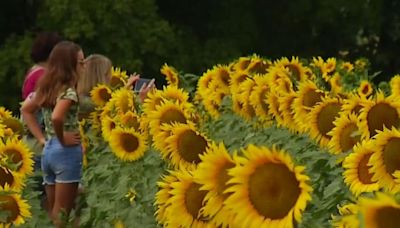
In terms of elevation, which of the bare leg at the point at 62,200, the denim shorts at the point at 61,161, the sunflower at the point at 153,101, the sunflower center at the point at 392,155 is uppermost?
the sunflower at the point at 153,101

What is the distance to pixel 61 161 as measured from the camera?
6.41 meters

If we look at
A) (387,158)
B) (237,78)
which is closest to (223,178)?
(387,158)

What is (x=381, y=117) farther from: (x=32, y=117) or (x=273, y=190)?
(x=32, y=117)

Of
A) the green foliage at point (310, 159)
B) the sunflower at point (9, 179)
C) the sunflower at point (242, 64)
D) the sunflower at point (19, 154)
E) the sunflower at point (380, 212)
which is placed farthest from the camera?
the sunflower at point (242, 64)

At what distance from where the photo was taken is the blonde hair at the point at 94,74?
761 cm

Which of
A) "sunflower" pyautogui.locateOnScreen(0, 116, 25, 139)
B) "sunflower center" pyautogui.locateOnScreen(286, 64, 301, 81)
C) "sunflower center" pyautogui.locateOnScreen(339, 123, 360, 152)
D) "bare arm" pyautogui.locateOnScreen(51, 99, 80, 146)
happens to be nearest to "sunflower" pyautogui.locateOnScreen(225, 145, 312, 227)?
"sunflower center" pyautogui.locateOnScreen(339, 123, 360, 152)

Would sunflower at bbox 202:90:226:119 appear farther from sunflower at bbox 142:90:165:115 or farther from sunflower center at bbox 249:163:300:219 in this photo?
sunflower center at bbox 249:163:300:219

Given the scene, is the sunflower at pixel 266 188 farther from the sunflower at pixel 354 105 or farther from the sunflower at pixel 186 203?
the sunflower at pixel 354 105

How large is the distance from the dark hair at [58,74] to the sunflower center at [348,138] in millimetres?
2630

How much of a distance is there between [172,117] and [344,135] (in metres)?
1.23

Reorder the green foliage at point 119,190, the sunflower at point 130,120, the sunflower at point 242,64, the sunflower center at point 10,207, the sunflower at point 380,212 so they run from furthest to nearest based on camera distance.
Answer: the sunflower at point 242,64 < the sunflower at point 130,120 < the green foliage at point 119,190 < the sunflower center at point 10,207 < the sunflower at point 380,212

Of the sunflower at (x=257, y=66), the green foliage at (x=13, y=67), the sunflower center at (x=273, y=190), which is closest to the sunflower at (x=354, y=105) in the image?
the sunflower center at (x=273, y=190)

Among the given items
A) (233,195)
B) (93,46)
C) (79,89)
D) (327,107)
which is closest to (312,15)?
(93,46)

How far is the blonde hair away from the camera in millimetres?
7605
